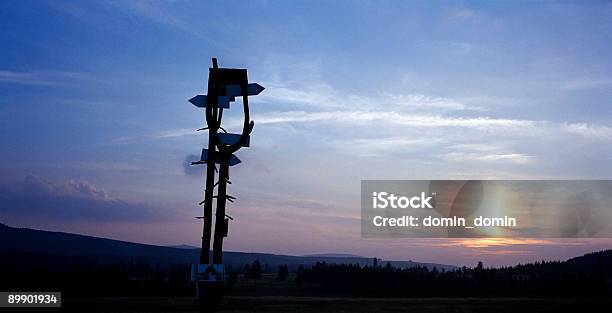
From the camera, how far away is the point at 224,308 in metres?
110

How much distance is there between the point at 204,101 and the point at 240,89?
0.98m

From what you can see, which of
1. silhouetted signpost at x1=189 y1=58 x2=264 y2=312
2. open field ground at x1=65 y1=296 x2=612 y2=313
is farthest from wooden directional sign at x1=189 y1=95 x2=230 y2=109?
open field ground at x1=65 y1=296 x2=612 y2=313

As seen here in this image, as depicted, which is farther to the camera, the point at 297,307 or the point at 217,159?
the point at 297,307

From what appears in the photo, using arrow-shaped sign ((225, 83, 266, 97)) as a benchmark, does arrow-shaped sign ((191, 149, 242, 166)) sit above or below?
below

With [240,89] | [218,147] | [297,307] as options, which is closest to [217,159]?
[218,147]

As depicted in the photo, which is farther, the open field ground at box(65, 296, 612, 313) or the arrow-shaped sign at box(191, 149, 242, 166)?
the open field ground at box(65, 296, 612, 313)

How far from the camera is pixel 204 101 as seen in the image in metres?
19.0

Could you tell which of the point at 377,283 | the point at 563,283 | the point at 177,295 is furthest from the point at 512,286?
the point at 177,295

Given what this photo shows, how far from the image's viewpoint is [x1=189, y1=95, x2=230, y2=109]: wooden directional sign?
18.9m

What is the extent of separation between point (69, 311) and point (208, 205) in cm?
8239

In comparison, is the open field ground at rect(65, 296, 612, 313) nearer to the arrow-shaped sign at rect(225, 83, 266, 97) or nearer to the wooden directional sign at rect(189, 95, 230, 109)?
→ the arrow-shaped sign at rect(225, 83, 266, 97)

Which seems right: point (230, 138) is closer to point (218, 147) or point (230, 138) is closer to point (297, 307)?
point (218, 147)

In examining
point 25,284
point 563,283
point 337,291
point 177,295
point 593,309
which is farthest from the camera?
point 337,291

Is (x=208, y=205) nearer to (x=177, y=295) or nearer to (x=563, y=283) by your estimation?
(x=177, y=295)
